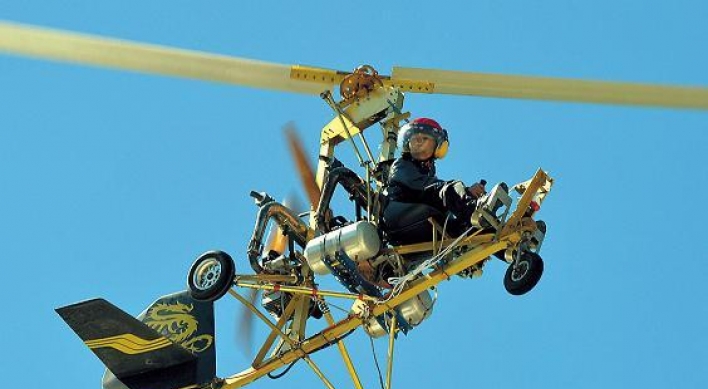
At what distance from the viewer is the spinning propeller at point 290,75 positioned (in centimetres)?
2023

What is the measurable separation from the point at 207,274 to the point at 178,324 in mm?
2150

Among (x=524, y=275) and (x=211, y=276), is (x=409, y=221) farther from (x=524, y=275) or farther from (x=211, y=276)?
(x=211, y=276)

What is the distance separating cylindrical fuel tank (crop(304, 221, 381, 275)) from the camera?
20.5 m

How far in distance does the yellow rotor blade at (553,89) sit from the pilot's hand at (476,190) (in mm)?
2242

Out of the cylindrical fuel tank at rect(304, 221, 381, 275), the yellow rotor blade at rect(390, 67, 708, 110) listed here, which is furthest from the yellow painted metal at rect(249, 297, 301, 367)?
the yellow rotor blade at rect(390, 67, 708, 110)

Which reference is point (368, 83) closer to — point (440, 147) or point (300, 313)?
point (440, 147)

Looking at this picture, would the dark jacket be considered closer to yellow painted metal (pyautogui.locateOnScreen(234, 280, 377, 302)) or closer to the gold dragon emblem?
yellow painted metal (pyautogui.locateOnScreen(234, 280, 377, 302))

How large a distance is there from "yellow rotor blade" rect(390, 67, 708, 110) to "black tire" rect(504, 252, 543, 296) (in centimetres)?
313

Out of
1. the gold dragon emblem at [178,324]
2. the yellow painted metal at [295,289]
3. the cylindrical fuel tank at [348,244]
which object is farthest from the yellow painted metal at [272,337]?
the cylindrical fuel tank at [348,244]

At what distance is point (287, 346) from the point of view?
22516 millimetres

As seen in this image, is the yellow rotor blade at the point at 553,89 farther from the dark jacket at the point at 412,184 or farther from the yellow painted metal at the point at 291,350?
the yellow painted metal at the point at 291,350

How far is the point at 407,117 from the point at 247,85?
274 centimetres

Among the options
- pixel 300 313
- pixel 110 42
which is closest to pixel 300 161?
pixel 300 313

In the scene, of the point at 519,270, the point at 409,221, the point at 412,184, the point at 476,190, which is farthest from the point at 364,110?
the point at 519,270
